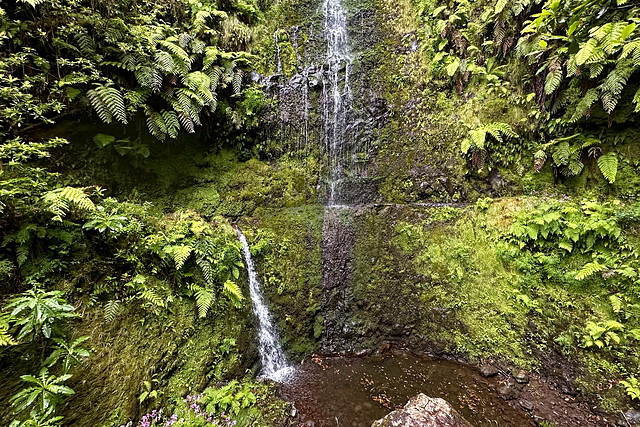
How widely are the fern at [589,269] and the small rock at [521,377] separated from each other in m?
1.69

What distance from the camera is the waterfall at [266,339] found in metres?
4.48

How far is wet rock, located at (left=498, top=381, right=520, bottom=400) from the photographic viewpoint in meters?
3.88

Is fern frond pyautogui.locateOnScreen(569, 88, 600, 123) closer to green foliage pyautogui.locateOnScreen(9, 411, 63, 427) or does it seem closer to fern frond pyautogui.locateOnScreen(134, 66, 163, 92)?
fern frond pyautogui.locateOnScreen(134, 66, 163, 92)

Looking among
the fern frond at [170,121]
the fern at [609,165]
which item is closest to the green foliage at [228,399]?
the fern frond at [170,121]

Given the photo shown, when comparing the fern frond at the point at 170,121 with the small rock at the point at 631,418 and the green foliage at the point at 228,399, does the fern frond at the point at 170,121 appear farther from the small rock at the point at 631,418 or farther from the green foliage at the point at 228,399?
the small rock at the point at 631,418

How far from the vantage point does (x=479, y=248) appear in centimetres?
489

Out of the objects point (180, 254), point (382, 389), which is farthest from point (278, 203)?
point (382, 389)

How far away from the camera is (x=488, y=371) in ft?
14.1

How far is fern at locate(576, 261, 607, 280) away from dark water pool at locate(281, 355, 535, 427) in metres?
2.08

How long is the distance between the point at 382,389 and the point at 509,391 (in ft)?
6.23

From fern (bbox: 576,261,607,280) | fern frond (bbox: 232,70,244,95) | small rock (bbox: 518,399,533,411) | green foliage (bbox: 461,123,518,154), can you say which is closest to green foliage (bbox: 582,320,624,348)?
fern (bbox: 576,261,607,280)

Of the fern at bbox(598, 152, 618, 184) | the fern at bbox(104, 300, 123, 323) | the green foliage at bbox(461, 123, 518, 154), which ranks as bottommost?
the fern at bbox(104, 300, 123, 323)

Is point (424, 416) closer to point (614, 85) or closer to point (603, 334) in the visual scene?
point (603, 334)

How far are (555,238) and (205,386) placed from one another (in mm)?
5650
